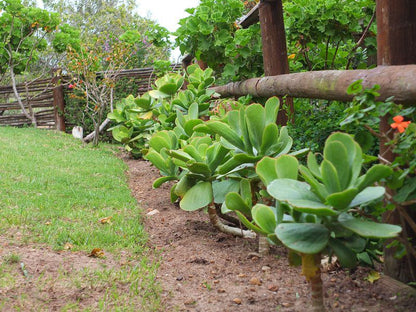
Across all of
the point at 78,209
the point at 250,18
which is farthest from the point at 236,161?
the point at 250,18

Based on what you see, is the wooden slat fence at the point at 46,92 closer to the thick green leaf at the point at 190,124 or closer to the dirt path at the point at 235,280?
the thick green leaf at the point at 190,124

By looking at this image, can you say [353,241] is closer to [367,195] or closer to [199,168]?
[367,195]

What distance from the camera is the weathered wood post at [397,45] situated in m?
1.82

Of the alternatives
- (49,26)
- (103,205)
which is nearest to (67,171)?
(103,205)

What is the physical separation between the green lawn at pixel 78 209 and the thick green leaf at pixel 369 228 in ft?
3.34

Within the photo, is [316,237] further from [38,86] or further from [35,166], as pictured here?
[38,86]

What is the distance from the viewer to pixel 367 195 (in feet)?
4.65

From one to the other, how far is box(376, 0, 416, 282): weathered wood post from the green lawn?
3.51 ft

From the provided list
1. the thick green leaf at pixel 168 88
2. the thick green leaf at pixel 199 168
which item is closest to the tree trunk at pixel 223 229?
the thick green leaf at pixel 199 168

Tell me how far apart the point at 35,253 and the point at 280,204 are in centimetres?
177

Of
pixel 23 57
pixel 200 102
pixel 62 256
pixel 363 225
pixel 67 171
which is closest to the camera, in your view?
pixel 363 225

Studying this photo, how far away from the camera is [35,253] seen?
2.74 m

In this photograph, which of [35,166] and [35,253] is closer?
[35,253]

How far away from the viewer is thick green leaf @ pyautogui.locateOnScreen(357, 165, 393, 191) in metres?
1.43
